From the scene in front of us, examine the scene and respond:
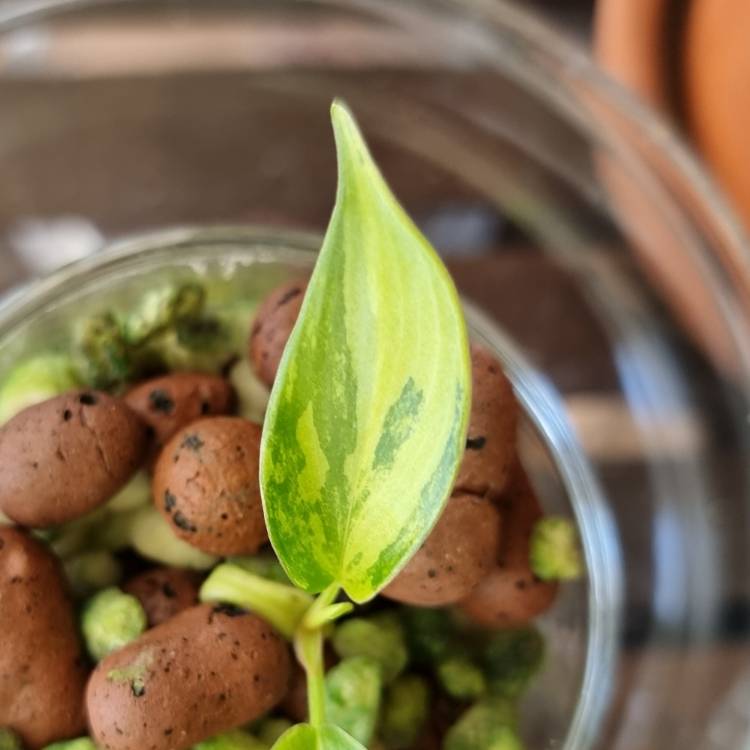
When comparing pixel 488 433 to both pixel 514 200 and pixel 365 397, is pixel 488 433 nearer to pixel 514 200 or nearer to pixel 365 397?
pixel 365 397

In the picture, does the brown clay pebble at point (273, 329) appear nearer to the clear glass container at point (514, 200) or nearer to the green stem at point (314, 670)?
the green stem at point (314, 670)

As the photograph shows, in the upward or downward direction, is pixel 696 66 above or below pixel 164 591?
above

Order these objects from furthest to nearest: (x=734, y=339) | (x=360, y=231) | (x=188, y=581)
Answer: (x=734, y=339) → (x=188, y=581) → (x=360, y=231)

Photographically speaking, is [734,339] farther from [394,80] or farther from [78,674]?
[78,674]

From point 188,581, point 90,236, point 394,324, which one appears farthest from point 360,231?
point 90,236


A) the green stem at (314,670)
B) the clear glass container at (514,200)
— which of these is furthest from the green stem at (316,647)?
the clear glass container at (514,200)

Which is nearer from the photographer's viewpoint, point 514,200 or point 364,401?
point 364,401

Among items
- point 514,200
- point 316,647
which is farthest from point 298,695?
point 514,200
